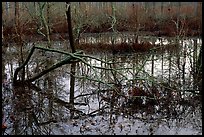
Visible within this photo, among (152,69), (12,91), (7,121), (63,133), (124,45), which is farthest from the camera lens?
(124,45)

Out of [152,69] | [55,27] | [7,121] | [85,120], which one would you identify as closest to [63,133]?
[85,120]

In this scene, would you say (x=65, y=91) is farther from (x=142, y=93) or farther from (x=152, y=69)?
(x=152, y=69)

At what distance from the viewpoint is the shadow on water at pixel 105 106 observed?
7449mm

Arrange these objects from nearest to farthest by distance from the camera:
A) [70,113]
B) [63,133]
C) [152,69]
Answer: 1. [63,133]
2. [70,113]
3. [152,69]

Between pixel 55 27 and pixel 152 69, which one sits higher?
pixel 55 27

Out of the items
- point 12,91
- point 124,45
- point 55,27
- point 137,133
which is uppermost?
point 55,27

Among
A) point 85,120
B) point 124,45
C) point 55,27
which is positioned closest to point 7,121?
point 85,120

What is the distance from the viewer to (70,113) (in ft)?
27.6

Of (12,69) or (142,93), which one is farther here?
(12,69)

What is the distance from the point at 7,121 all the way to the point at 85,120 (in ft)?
6.00

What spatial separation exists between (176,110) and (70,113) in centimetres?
271

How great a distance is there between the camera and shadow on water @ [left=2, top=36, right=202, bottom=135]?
7449mm

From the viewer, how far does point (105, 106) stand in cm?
884

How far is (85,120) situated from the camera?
7.92m
